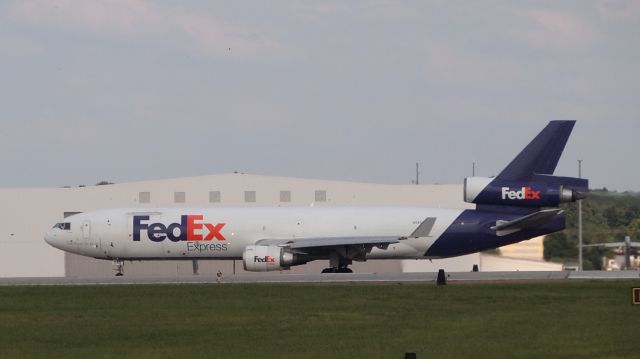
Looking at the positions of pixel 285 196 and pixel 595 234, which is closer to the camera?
pixel 595 234

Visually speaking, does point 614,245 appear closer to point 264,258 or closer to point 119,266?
point 264,258

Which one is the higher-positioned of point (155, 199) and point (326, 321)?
point (155, 199)

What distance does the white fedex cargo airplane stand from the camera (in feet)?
194

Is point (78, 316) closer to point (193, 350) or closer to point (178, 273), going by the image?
point (193, 350)

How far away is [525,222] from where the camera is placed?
5897 cm

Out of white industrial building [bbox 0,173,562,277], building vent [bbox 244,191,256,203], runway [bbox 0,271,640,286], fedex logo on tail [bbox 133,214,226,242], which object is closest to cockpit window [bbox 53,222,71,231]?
fedex logo on tail [bbox 133,214,226,242]

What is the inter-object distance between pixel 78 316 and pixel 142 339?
23.5 feet

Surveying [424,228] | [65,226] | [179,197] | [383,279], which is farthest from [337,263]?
[179,197]

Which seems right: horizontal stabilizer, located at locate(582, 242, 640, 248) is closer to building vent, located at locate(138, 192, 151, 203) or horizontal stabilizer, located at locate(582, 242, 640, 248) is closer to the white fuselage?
the white fuselage

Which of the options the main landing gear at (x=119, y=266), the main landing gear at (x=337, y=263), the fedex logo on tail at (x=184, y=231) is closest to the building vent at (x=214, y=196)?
the main landing gear at (x=119, y=266)

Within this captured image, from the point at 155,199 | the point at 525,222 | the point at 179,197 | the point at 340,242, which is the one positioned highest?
the point at 179,197

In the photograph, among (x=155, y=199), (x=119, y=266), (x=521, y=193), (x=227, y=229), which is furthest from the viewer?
(x=155, y=199)

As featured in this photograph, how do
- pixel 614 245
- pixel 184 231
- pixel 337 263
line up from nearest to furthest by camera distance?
pixel 337 263 → pixel 184 231 → pixel 614 245

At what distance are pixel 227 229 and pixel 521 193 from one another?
1544 cm
